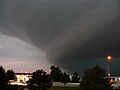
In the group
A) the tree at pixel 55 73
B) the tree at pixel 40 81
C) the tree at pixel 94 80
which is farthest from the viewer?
the tree at pixel 55 73

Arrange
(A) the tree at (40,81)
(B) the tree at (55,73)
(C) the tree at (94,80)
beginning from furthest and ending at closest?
(B) the tree at (55,73), (A) the tree at (40,81), (C) the tree at (94,80)

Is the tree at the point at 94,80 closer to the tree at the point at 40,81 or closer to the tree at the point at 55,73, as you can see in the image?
the tree at the point at 40,81

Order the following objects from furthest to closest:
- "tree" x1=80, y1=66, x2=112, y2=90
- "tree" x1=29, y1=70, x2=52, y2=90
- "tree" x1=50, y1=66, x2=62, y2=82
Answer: "tree" x1=50, y1=66, x2=62, y2=82 < "tree" x1=29, y1=70, x2=52, y2=90 < "tree" x1=80, y1=66, x2=112, y2=90

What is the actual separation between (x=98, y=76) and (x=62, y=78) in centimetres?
5767

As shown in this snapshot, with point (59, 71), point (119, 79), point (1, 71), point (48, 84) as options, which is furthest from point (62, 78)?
point (1, 71)

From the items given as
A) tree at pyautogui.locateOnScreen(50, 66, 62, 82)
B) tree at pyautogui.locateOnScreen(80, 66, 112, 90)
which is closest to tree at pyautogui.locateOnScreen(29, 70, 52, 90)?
tree at pyautogui.locateOnScreen(80, 66, 112, 90)

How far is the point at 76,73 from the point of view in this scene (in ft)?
347

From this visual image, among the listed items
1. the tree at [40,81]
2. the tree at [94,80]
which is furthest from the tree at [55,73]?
the tree at [94,80]

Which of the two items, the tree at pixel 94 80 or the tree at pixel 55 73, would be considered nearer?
the tree at pixel 94 80

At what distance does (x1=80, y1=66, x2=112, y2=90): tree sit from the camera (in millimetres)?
28484

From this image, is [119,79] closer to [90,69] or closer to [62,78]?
[62,78]

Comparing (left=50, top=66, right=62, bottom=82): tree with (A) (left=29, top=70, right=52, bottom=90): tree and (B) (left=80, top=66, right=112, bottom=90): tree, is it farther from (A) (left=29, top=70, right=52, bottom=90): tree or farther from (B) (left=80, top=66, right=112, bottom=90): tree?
(B) (left=80, top=66, right=112, bottom=90): tree

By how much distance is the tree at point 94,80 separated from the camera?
93.5 ft

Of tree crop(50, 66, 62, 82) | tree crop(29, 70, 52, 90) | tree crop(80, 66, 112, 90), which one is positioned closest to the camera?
tree crop(80, 66, 112, 90)
